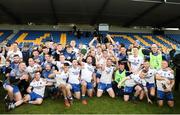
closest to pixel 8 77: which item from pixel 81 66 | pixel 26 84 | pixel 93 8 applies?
pixel 26 84

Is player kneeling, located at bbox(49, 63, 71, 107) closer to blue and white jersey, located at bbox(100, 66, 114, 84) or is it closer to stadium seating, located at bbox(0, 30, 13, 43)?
blue and white jersey, located at bbox(100, 66, 114, 84)

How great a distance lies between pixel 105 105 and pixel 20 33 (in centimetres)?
1921

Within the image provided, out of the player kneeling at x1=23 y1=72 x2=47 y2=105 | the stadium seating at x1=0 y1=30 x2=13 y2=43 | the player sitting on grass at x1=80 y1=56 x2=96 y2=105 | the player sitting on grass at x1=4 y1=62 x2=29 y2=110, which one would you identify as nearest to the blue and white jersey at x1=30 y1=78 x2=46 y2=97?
the player kneeling at x1=23 y1=72 x2=47 y2=105

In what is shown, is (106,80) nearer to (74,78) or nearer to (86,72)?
(86,72)

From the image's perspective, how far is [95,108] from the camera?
8227 millimetres

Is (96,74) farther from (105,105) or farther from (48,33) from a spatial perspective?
(48,33)

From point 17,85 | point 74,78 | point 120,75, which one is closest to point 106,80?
point 120,75

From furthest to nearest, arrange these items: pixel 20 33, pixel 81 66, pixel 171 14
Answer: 1. pixel 20 33
2. pixel 171 14
3. pixel 81 66

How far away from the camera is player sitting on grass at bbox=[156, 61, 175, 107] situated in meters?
8.36

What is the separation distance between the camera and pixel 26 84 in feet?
28.5

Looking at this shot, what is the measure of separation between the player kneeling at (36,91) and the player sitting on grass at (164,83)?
148 inches

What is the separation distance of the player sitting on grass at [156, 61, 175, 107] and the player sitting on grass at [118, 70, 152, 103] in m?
0.45

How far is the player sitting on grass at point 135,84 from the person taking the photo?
880cm

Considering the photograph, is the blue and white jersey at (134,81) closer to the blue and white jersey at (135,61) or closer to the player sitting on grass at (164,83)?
the player sitting on grass at (164,83)
